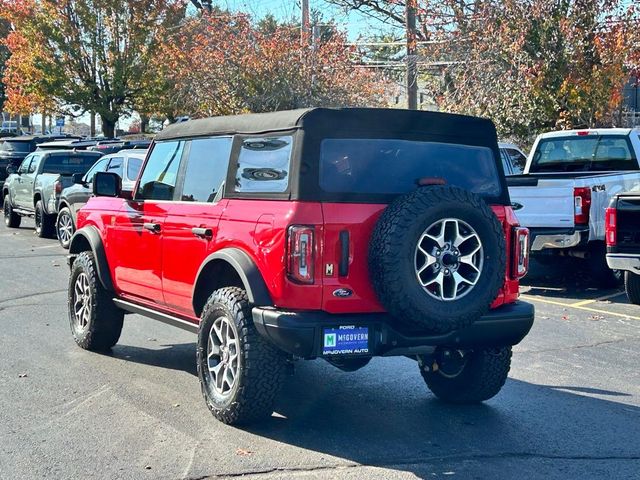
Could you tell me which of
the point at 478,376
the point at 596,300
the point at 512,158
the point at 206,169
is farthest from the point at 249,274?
the point at 512,158

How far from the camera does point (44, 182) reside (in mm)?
18922

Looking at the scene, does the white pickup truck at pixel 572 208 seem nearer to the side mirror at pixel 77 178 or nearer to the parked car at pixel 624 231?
the parked car at pixel 624 231

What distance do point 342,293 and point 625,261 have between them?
5.64 meters

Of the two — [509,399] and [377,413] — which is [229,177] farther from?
[509,399]

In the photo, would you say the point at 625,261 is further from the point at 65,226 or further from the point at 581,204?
the point at 65,226

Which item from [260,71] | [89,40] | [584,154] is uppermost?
[89,40]

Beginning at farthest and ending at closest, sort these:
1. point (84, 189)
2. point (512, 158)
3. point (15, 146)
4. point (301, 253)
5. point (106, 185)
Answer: point (15, 146) < point (512, 158) < point (84, 189) < point (106, 185) < point (301, 253)

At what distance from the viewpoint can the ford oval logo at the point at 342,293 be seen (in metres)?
5.57

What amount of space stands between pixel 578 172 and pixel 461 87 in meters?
8.70

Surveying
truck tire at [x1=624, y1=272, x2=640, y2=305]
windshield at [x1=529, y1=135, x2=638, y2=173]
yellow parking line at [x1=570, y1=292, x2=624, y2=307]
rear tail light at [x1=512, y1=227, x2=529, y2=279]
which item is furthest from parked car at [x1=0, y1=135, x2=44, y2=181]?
rear tail light at [x1=512, y1=227, x2=529, y2=279]

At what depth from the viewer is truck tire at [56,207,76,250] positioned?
1661 cm

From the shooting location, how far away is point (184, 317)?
694 centimetres

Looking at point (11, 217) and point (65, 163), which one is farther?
point (11, 217)

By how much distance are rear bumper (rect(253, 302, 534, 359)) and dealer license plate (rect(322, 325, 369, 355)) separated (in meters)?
0.02
